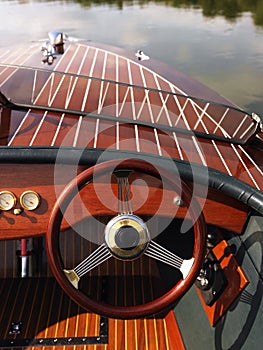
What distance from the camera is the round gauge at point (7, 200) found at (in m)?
1.82

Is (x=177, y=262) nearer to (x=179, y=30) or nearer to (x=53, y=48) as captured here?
(x=53, y=48)

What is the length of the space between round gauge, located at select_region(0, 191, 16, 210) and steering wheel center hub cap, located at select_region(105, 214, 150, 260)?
635 mm

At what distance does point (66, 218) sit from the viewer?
1.82 metres

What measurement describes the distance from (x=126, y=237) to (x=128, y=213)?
14cm

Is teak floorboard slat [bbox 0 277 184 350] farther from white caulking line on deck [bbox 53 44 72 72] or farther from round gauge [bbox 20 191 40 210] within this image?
white caulking line on deck [bbox 53 44 72 72]

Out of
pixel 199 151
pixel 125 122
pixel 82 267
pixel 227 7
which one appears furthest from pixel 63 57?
pixel 227 7

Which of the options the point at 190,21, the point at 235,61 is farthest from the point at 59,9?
the point at 235,61

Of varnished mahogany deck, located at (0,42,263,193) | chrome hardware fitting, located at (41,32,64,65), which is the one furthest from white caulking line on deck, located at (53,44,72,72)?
varnished mahogany deck, located at (0,42,263,193)

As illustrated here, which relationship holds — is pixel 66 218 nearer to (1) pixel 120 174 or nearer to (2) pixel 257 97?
(1) pixel 120 174

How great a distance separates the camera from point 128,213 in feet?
5.02

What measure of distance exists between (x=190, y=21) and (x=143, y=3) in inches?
300

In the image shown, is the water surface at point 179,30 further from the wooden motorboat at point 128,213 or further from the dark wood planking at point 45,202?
the dark wood planking at point 45,202

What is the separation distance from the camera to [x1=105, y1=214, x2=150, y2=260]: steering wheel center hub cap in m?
1.41

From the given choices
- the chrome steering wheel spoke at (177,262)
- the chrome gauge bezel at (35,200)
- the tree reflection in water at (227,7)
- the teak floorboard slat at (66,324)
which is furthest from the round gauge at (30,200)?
the tree reflection in water at (227,7)
